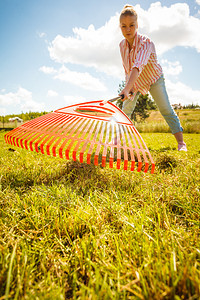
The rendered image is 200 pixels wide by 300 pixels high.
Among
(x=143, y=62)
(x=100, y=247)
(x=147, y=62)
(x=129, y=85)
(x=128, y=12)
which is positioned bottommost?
(x=100, y=247)

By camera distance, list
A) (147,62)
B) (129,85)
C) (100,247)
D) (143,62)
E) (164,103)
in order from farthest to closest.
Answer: (164,103), (147,62), (143,62), (129,85), (100,247)

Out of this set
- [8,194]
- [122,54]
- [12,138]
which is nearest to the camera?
[8,194]

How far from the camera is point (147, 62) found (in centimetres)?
293

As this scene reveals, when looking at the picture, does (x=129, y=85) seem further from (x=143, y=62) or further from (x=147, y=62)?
(x=147, y=62)

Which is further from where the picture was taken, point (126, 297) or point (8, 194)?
point (8, 194)

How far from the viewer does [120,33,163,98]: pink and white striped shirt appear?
2844 mm

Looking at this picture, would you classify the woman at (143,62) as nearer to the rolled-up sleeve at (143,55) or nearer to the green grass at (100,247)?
the rolled-up sleeve at (143,55)

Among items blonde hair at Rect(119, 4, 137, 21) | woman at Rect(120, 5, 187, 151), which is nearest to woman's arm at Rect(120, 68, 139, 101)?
woman at Rect(120, 5, 187, 151)

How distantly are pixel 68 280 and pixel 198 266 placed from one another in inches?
23.1

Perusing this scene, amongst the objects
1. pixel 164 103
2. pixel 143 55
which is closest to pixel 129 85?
pixel 143 55

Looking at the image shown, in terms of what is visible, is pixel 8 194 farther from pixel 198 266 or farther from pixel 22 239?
pixel 198 266

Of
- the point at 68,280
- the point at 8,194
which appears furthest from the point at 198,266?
the point at 8,194

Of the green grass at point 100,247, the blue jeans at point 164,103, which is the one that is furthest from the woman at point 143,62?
the green grass at point 100,247

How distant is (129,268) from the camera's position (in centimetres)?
79
